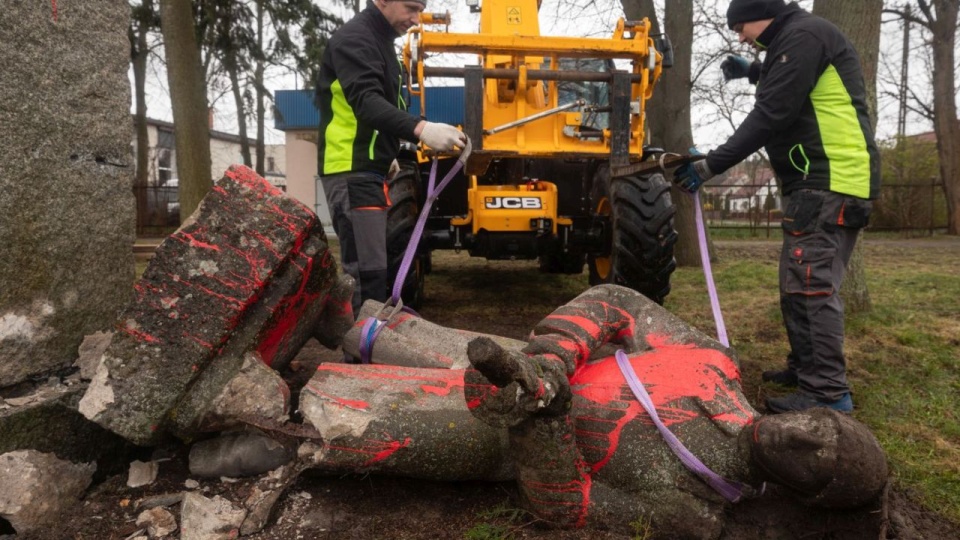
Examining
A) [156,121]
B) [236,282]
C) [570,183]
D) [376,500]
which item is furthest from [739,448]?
[156,121]

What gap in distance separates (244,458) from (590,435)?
43.6 inches

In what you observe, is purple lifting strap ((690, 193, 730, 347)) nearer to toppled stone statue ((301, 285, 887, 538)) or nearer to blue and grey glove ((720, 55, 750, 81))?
toppled stone statue ((301, 285, 887, 538))

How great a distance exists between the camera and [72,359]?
2322 millimetres

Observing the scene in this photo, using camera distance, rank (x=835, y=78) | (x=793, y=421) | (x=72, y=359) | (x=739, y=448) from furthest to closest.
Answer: (x=835, y=78) → (x=72, y=359) → (x=739, y=448) → (x=793, y=421)

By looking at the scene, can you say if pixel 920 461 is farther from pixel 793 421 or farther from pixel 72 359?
pixel 72 359

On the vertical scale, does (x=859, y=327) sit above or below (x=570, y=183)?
below

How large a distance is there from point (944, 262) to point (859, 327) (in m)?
6.24

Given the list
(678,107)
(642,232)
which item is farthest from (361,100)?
(678,107)

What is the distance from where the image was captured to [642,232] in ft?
15.0

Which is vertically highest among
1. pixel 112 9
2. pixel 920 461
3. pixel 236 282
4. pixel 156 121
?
pixel 156 121

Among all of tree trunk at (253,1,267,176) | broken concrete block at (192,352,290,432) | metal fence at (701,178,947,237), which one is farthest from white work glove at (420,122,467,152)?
metal fence at (701,178,947,237)

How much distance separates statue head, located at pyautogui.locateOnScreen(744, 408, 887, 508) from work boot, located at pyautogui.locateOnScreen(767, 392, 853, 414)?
1.30m

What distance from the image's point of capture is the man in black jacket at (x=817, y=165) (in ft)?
9.77

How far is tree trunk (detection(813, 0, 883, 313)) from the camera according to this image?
4836 millimetres
